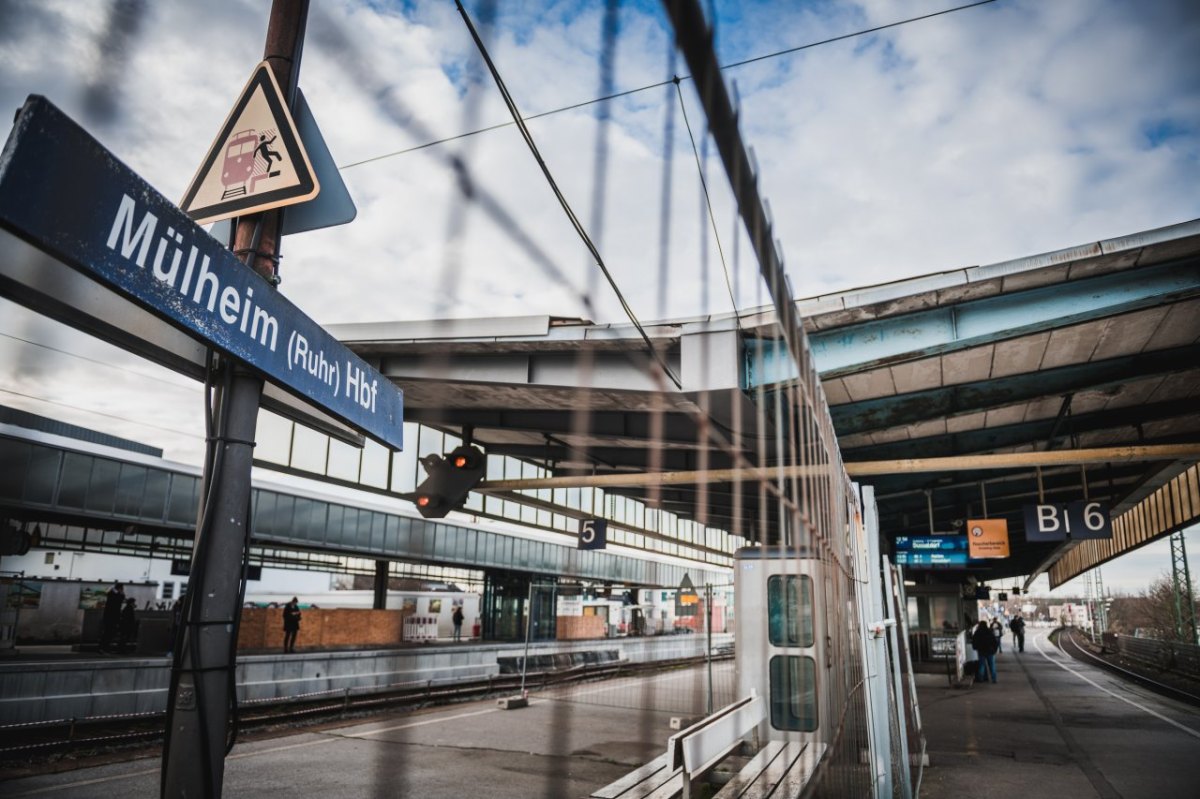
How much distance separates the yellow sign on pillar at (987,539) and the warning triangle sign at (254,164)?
661 inches

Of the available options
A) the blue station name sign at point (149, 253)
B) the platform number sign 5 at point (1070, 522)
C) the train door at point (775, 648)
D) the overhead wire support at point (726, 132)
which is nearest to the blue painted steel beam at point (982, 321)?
the train door at point (775, 648)

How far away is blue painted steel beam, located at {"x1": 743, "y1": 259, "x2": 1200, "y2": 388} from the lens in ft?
27.0

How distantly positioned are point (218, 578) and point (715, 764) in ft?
12.9

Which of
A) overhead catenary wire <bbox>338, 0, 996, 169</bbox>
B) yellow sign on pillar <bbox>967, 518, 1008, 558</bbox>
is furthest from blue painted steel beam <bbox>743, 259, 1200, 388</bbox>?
yellow sign on pillar <bbox>967, 518, 1008, 558</bbox>

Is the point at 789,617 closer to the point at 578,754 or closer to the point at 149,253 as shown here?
the point at 578,754

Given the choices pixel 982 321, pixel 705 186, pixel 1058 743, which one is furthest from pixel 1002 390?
pixel 705 186

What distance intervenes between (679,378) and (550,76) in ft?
23.6

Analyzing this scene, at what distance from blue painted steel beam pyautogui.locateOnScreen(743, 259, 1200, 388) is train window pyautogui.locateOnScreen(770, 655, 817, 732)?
11.2ft

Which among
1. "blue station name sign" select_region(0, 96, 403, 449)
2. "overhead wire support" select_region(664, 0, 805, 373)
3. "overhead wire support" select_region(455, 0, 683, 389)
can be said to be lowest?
"blue station name sign" select_region(0, 96, 403, 449)

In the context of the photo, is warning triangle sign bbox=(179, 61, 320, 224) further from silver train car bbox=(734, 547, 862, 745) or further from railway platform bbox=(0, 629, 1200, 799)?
silver train car bbox=(734, 547, 862, 745)

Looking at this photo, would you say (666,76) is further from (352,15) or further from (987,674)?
(987,674)

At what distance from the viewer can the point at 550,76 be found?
3.02m

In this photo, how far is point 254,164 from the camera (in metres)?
2.71

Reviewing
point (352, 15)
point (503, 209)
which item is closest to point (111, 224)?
point (352, 15)
